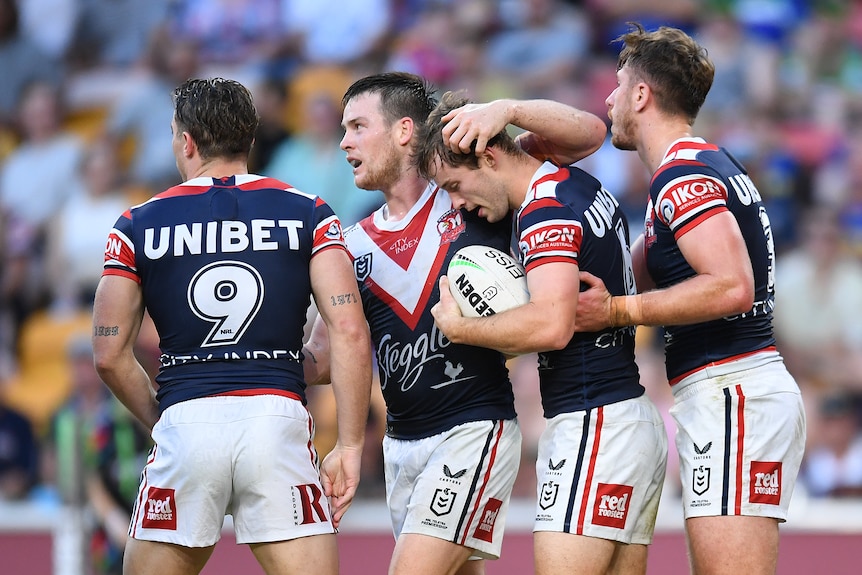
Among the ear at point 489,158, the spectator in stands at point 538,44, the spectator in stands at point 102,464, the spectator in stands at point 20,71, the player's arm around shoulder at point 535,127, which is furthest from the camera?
the spectator in stands at point 20,71

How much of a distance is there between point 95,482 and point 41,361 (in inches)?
134

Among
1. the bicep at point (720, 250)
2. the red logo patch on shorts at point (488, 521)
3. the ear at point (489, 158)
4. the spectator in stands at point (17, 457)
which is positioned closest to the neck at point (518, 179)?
the ear at point (489, 158)

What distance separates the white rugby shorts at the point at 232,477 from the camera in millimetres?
4285

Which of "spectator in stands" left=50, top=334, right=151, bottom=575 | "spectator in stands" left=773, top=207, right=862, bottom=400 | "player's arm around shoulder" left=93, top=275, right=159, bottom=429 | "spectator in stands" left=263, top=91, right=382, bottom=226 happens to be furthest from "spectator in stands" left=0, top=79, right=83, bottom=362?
"player's arm around shoulder" left=93, top=275, right=159, bottom=429

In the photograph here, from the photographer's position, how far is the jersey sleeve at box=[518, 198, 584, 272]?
171 inches

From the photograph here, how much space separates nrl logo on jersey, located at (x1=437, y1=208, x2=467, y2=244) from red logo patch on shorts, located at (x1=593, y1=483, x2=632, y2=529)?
51.1 inches

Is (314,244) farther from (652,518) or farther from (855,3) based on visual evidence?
(855,3)

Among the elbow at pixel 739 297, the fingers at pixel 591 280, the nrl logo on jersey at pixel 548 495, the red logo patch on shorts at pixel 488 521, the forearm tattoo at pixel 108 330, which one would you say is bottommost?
the red logo patch on shorts at pixel 488 521

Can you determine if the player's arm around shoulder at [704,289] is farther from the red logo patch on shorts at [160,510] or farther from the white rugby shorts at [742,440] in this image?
the red logo patch on shorts at [160,510]

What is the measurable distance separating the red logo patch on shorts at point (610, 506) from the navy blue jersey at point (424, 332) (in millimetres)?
659

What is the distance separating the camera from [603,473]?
4.36 meters

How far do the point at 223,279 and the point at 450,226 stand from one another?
1108mm

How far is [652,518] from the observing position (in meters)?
4.50

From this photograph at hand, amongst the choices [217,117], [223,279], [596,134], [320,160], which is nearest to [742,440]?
[596,134]
